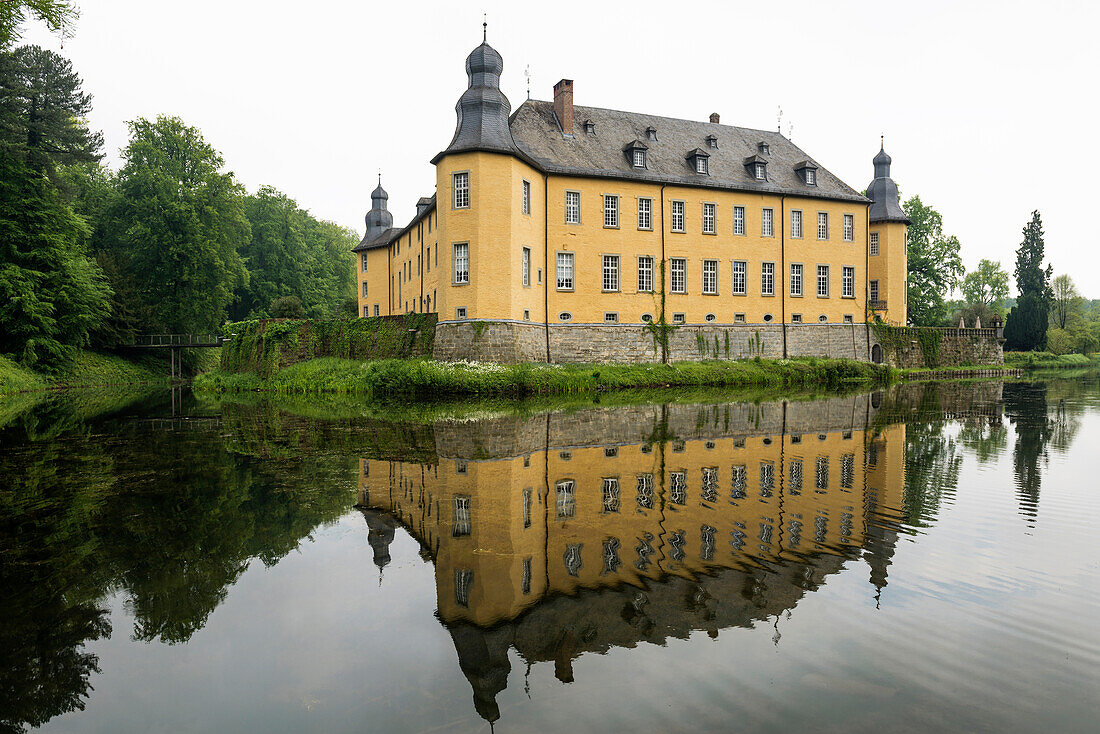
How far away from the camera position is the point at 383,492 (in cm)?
841

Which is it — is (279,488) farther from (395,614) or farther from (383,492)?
(395,614)

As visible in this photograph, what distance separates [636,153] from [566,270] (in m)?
7.82

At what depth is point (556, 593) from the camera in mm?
4770

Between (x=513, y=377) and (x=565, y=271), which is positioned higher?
(x=565, y=271)

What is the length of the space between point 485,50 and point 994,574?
91.8 feet

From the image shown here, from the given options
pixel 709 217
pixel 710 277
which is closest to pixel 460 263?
pixel 710 277

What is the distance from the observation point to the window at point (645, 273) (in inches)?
1324

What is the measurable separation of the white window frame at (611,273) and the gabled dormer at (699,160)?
7.31m

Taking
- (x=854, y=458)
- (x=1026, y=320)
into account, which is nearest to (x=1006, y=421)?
(x=854, y=458)

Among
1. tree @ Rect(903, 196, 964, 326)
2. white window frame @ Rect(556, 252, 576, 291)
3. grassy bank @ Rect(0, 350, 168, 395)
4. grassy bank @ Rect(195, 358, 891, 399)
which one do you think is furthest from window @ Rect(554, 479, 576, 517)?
tree @ Rect(903, 196, 964, 326)

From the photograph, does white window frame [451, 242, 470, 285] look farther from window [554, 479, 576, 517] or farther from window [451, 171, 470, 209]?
window [554, 479, 576, 517]

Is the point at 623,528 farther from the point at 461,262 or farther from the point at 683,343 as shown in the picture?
the point at 683,343

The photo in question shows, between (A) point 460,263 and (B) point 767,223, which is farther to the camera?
(B) point 767,223

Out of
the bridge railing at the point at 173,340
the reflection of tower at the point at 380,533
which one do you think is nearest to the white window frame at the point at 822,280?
the reflection of tower at the point at 380,533
